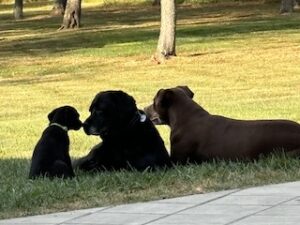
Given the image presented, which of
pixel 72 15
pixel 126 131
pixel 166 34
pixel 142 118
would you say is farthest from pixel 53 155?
pixel 72 15

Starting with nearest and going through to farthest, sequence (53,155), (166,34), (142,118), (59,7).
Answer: (53,155), (142,118), (166,34), (59,7)

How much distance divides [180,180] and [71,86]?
54.5ft

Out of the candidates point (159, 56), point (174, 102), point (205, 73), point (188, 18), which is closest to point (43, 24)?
point (188, 18)

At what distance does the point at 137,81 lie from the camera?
2523 cm

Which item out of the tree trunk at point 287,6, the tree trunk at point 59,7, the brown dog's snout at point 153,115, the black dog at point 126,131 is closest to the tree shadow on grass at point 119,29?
the tree trunk at point 287,6

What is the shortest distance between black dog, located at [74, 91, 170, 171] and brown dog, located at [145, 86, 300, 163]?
359mm

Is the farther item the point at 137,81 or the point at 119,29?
the point at 119,29

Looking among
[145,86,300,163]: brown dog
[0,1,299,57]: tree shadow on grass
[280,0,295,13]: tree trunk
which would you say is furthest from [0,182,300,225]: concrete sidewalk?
[280,0,295,13]: tree trunk

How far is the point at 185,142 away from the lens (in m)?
9.42

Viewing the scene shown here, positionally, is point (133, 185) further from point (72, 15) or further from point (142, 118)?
point (72, 15)

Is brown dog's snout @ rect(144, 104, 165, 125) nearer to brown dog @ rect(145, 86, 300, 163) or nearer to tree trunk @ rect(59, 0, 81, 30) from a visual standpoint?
brown dog @ rect(145, 86, 300, 163)

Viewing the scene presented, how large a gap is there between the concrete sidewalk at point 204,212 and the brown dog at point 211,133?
57.7 inches

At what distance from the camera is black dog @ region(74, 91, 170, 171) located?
9.01 m

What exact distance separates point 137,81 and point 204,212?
18.4 m
